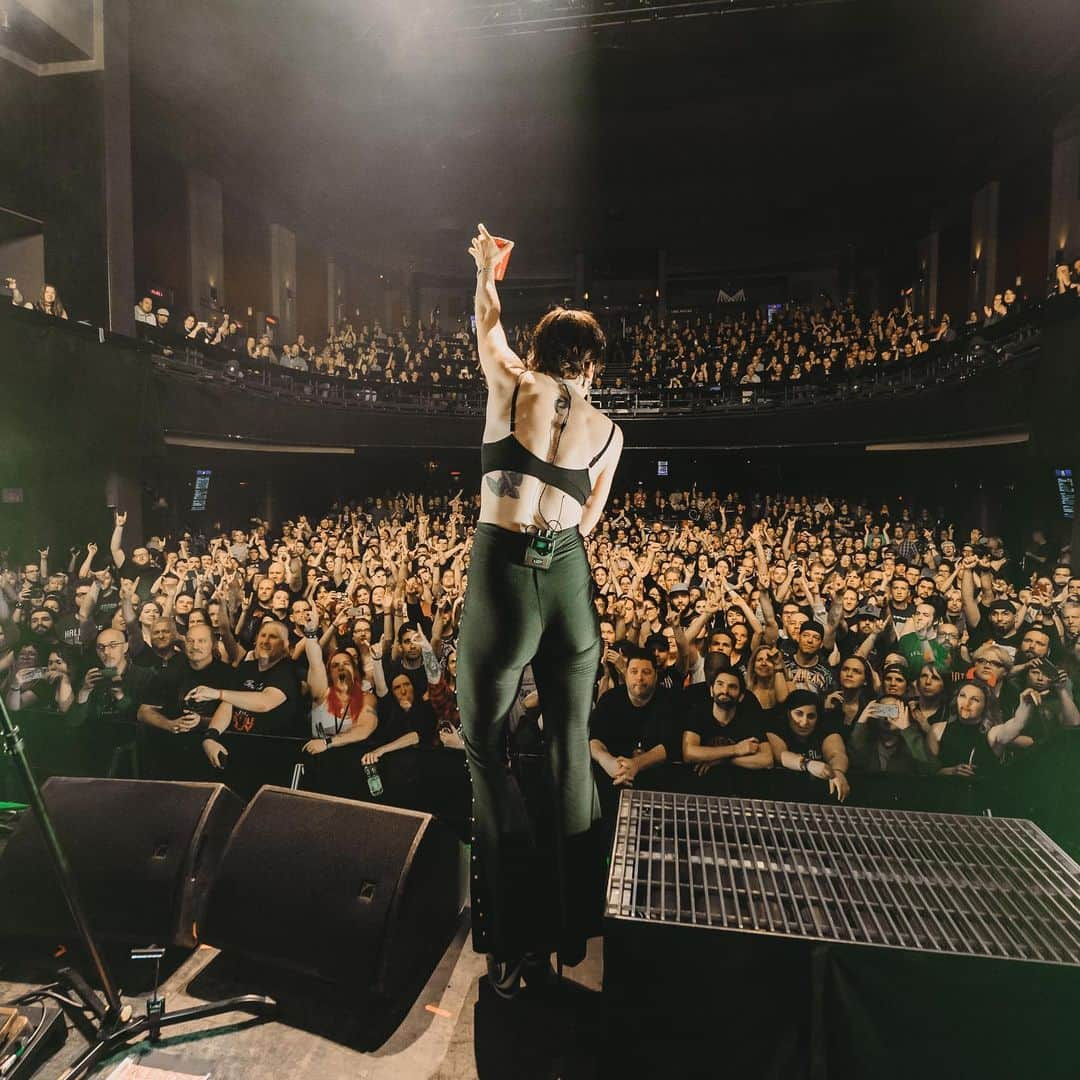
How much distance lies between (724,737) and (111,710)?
2.73m

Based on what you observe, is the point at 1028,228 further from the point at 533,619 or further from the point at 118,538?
the point at 118,538

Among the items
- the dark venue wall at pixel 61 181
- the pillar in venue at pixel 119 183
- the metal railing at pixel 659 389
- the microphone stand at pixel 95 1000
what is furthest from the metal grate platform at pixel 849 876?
the dark venue wall at pixel 61 181

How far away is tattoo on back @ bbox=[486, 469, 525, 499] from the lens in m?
1.75

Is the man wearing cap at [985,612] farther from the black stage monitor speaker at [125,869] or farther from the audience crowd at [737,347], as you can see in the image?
the black stage monitor speaker at [125,869]

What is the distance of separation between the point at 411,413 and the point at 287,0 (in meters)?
1.77

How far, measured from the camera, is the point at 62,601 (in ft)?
10.8

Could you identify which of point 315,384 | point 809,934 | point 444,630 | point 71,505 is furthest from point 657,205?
point 71,505

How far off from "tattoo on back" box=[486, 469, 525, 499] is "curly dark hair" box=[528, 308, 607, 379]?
291 millimetres

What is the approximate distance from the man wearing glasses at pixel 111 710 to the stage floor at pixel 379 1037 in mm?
1121

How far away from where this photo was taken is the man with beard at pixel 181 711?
304 cm

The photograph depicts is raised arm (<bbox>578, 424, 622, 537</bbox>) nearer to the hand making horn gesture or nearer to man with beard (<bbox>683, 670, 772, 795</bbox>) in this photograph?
the hand making horn gesture

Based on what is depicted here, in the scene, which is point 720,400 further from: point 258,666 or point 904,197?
point 258,666

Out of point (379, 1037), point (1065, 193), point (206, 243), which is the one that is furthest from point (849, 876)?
point (206, 243)

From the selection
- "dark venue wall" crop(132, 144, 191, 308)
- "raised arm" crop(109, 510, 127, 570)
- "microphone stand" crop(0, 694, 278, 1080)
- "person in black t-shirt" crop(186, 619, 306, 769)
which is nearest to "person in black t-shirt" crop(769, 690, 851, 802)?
"microphone stand" crop(0, 694, 278, 1080)
